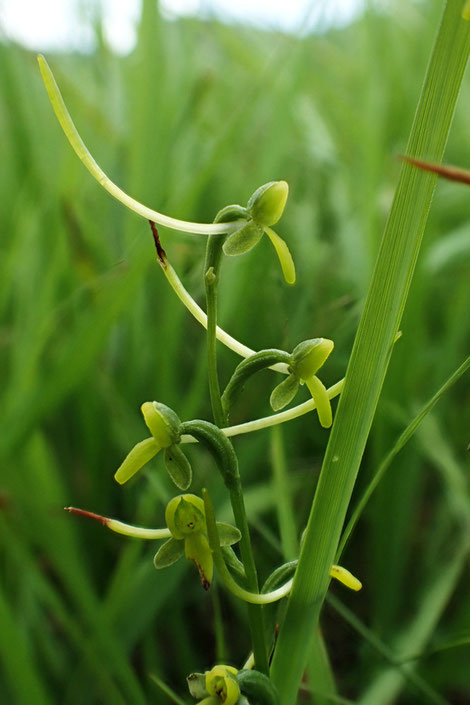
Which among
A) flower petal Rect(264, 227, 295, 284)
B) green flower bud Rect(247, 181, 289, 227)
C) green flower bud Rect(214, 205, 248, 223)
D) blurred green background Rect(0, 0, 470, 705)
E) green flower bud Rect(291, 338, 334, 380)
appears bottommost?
blurred green background Rect(0, 0, 470, 705)

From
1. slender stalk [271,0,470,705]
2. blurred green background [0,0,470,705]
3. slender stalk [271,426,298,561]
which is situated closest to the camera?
slender stalk [271,0,470,705]

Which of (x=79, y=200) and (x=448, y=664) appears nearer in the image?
(x=448, y=664)

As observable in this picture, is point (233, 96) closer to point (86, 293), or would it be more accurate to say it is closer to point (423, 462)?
point (86, 293)

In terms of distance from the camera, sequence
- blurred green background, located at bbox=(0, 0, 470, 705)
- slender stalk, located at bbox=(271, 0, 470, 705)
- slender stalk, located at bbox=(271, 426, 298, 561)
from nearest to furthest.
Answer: slender stalk, located at bbox=(271, 0, 470, 705) → slender stalk, located at bbox=(271, 426, 298, 561) → blurred green background, located at bbox=(0, 0, 470, 705)

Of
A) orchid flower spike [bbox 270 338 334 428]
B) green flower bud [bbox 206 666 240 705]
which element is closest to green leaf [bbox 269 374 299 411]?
orchid flower spike [bbox 270 338 334 428]

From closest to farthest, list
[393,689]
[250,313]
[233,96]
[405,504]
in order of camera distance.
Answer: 1. [393,689]
2. [405,504]
3. [250,313]
4. [233,96]

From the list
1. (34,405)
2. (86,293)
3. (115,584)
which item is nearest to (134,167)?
(86,293)

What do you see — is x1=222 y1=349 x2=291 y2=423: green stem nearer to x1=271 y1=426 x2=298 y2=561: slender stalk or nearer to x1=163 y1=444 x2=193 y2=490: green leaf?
x1=163 y1=444 x2=193 y2=490: green leaf
